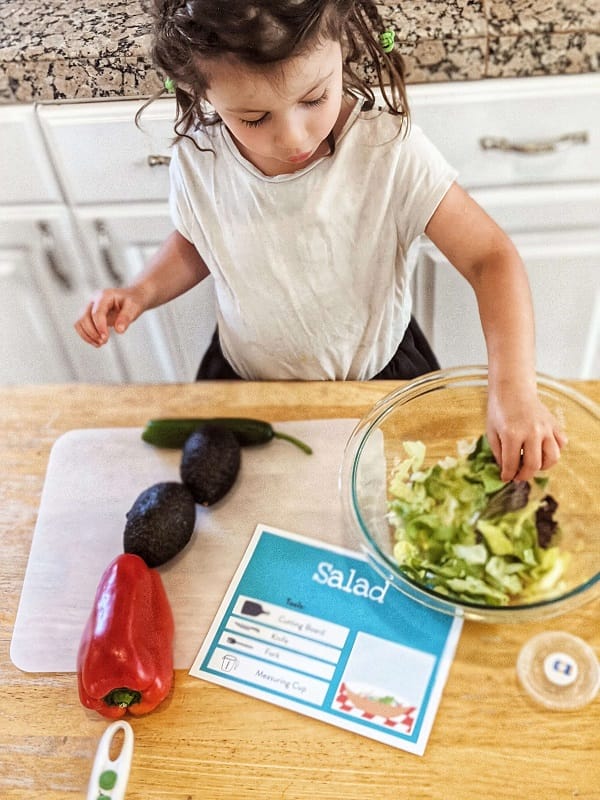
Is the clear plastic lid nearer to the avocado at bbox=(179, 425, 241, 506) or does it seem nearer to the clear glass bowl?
the clear glass bowl

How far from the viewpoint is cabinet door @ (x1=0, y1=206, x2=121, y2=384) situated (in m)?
1.26

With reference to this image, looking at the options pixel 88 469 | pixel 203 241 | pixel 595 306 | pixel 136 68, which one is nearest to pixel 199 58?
pixel 136 68

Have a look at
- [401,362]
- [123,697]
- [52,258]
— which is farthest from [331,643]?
[52,258]

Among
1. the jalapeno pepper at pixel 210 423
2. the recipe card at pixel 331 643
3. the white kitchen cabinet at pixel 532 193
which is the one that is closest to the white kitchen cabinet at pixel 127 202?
the jalapeno pepper at pixel 210 423

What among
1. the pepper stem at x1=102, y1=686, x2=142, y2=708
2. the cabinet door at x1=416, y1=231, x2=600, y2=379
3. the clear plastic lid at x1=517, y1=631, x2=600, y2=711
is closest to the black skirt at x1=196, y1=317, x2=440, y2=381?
the cabinet door at x1=416, y1=231, x2=600, y2=379

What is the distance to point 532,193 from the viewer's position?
1.17 metres

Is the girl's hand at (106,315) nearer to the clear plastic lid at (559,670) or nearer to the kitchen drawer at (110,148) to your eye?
the kitchen drawer at (110,148)

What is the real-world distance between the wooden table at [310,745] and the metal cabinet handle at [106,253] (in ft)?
2.33

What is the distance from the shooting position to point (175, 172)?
0.99m

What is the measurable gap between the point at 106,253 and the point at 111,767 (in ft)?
2.84

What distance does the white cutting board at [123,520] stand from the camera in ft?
2.56

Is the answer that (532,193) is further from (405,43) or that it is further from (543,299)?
(405,43)

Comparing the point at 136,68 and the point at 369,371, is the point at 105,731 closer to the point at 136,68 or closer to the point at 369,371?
the point at 369,371

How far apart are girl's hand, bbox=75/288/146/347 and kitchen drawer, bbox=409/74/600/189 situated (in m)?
0.48
